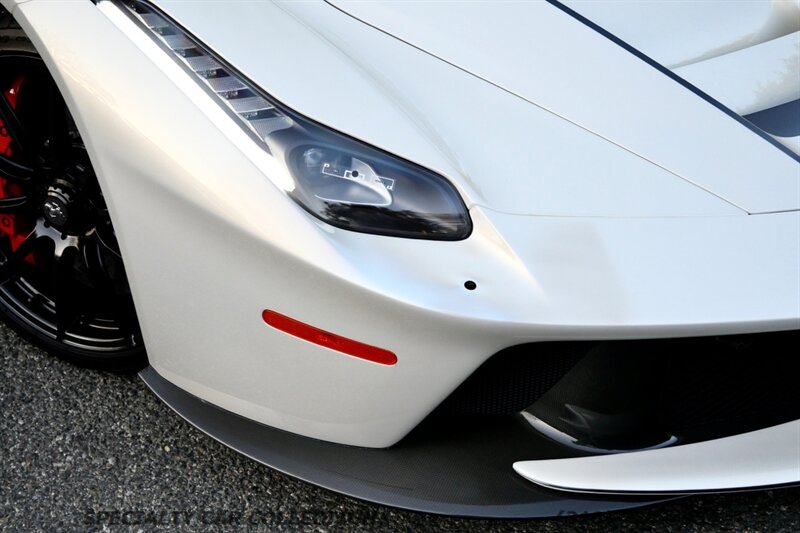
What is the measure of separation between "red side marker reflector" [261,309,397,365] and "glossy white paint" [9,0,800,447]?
0.01 metres

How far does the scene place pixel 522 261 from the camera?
1.47 meters

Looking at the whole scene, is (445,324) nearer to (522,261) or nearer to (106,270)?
(522,261)

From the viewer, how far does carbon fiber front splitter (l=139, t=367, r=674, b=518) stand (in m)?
1.65

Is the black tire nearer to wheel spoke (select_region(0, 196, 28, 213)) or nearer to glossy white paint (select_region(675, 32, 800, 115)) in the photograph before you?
wheel spoke (select_region(0, 196, 28, 213))

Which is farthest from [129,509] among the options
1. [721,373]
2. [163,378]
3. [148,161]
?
[721,373]

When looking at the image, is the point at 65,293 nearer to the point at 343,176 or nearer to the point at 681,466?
the point at 343,176

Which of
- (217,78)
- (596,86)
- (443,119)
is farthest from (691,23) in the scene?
(217,78)

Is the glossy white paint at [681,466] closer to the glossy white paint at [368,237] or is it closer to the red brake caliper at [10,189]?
the glossy white paint at [368,237]

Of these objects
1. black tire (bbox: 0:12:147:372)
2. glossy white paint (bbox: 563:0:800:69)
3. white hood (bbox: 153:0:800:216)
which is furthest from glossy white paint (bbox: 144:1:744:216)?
black tire (bbox: 0:12:147:372)

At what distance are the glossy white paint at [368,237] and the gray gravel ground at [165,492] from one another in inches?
11.8

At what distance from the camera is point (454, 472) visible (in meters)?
1.67

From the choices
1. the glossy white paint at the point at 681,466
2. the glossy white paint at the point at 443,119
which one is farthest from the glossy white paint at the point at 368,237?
the glossy white paint at the point at 681,466

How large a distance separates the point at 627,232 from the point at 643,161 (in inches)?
6.9

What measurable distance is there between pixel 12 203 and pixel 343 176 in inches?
39.7
